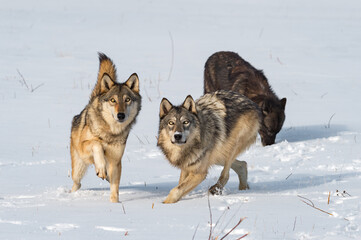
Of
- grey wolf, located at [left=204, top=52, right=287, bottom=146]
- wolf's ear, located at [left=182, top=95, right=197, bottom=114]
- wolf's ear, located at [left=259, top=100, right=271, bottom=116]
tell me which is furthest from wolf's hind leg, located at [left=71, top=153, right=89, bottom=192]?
wolf's ear, located at [left=259, top=100, right=271, bottom=116]

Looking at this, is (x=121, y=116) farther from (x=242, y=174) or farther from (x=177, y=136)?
(x=242, y=174)

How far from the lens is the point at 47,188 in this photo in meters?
6.82

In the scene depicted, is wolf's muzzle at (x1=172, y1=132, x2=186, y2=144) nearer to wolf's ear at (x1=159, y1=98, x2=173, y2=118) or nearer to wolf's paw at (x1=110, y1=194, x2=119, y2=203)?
wolf's ear at (x1=159, y1=98, x2=173, y2=118)

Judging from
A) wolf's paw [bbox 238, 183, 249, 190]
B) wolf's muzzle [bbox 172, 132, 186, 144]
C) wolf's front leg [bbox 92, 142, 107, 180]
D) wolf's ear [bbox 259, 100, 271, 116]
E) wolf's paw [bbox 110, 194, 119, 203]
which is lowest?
wolf's paw [bbox 238, 183, 249, 190]

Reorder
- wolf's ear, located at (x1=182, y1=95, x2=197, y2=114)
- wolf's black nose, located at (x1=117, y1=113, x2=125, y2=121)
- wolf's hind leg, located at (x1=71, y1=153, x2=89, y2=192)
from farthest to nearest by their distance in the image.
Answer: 1. wolf's hind leg, located at (x1=71, y1=153, x2=89, y2=192)
2. wolf's ear, located at (x1=182, y1=95, x2=197, y2=114)
3. wolf's black nose, located at (x1=117, y1=113, x2=125, y2=121)

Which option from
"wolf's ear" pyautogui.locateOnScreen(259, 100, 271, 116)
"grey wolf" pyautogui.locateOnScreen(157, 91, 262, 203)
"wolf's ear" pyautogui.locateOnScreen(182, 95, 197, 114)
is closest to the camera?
"grey wolf" pyautogui.locateOnScreen(157, 91, 262, 203)

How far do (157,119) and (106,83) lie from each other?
4.64m

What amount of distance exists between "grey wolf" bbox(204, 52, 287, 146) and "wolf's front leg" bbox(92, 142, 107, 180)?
4.01 m

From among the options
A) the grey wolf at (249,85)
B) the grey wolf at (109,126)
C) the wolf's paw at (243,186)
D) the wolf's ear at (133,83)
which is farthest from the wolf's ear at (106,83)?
the grey wolf at (249,85)

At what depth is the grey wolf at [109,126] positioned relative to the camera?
20.5ft

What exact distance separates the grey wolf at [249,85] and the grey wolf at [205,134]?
2390mm

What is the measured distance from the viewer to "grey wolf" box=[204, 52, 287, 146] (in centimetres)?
995

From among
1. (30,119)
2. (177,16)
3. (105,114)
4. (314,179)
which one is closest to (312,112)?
(314,179)

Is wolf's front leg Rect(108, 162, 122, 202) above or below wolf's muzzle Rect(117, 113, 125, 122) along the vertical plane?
below
